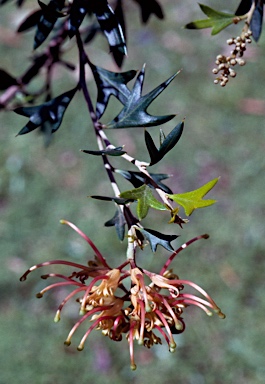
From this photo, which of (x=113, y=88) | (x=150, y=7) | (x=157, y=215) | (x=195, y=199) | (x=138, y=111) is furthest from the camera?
(x=157, y=215)

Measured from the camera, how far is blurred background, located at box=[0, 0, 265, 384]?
8.30 ft

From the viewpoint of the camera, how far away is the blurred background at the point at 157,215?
2.53 meters

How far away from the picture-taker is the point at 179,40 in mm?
3811

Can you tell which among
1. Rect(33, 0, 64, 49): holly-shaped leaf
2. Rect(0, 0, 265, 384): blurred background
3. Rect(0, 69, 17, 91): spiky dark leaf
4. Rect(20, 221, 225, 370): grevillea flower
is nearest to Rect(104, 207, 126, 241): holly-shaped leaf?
Rect(20, 221, 225, 370): grevillea flower

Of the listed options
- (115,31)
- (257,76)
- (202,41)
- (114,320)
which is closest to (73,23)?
(115,31)

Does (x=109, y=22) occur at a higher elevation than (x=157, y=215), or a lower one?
higher

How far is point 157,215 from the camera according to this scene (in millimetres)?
3037

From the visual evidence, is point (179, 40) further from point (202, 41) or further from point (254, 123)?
point (254, 123)

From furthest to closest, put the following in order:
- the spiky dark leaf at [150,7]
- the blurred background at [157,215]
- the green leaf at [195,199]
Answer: the blurred background at [157,215] < the spiky dark leaf at [150,7] < the green leaf at [195,199]

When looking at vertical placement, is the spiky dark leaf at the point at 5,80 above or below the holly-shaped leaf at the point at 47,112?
below

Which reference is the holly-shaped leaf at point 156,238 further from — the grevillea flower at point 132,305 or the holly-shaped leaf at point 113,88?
the holly-shaped leaf at point 113,88

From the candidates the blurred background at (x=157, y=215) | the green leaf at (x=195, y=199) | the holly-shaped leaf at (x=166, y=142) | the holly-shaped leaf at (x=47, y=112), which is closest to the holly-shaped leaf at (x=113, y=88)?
the holly-shaped leaf at (x=47, y=112)

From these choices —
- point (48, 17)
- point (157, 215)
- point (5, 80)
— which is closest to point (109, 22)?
point (48, 17)

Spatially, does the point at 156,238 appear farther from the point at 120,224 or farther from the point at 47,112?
the point at 47,112
